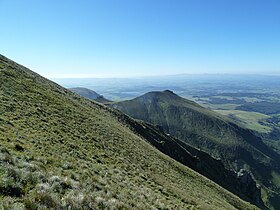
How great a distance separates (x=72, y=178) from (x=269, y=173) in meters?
176

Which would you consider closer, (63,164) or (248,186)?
(63,164)

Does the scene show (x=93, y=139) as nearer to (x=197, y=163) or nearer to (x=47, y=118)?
(x=47, y=118)

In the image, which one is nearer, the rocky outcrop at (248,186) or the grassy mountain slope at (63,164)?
the grassy mountain slope at (63,164)

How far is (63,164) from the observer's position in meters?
15.7

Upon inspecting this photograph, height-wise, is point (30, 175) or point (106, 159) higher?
point (30, 175)

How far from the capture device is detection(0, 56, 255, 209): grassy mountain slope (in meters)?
10.5

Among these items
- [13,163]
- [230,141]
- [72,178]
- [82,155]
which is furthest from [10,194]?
[230,141]

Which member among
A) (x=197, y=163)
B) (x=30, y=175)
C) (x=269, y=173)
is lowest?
(x=269, y=173)

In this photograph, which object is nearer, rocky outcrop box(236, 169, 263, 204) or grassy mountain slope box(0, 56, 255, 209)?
grassy mountain slope box(0, 56, 255, 209)

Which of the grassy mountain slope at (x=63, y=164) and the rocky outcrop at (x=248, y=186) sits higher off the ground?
the grassy mountain slope at (x=63, y=164)

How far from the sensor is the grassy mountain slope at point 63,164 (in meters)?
10.5

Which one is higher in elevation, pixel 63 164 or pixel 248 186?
pixel 63 164

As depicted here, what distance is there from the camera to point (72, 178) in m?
14.0

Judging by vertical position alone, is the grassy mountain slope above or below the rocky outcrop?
above
